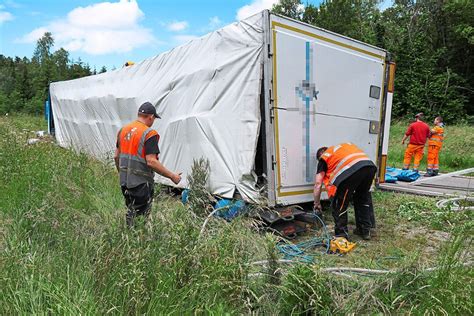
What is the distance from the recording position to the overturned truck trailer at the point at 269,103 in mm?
4301

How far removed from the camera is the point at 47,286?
2031 mm

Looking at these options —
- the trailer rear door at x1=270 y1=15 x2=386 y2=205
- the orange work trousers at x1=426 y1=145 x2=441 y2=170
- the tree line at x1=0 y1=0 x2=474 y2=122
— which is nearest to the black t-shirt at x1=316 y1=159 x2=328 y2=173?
the trailer rear door at x1=270 y1=15 x2=386 y2=205

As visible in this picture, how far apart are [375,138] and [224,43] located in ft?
9.05

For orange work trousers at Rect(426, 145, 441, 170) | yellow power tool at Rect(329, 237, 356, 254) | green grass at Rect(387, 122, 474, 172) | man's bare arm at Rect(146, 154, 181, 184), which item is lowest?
green grass at Rect(387, 122, 474, 172)

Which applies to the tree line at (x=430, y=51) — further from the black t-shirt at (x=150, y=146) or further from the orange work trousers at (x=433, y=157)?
the black t-shirt at (x=150, y=146)

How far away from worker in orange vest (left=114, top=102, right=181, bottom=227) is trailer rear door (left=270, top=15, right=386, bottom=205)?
1.41m

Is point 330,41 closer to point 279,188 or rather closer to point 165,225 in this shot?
point 279,188

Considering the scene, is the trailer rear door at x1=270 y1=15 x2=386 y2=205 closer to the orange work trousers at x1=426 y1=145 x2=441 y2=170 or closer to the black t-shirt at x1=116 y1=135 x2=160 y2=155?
the black t-shirt at x1=116 y1=135 x2=160 y2=155

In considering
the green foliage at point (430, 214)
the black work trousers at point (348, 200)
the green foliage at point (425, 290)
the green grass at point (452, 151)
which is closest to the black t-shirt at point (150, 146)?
the black work trousers at point (348, 200)

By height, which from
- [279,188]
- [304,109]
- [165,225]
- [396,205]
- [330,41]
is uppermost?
[330,41]

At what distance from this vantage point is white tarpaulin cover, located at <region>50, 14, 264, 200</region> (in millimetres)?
4355

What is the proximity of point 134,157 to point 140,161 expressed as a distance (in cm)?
7

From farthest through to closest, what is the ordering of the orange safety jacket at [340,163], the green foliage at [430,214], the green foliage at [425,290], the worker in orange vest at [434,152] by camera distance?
the worker in orange vest at [434,152] → the green foliage at [430,214] → the orange safety jacket at [340,163] → the green foliage at [425,290]

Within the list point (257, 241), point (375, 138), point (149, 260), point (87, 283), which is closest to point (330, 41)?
point (375, 138)
